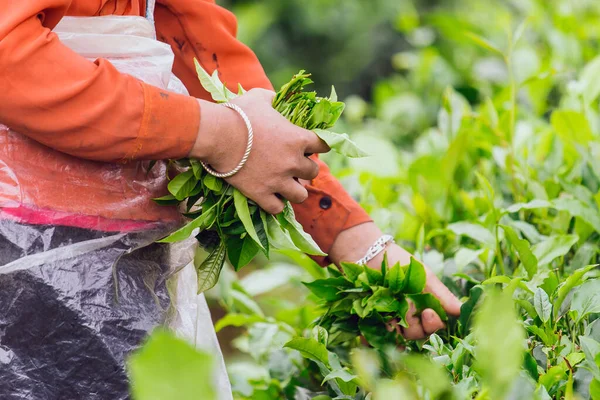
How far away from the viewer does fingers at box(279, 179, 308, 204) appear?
1350 mm

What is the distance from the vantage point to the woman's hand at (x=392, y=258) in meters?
1.60

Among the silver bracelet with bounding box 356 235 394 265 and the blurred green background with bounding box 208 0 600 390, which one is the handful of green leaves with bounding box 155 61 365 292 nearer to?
the silver bracelet with bounding box 356 235 394 265

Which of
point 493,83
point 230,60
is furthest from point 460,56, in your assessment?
point 230,60

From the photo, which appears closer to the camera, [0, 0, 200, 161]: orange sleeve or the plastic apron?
[0, 0, 200, 161]: orange sleeve

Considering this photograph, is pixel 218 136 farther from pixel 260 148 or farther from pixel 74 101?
pixel 74 101

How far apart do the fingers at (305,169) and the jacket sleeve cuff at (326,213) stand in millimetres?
245

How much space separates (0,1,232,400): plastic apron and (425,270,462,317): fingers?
1.93 feet

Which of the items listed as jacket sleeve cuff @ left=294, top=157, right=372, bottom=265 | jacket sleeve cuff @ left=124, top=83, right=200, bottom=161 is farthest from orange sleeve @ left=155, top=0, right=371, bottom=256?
jacket sleeve cuff @ left=124, top=83, right=200, bottom=161

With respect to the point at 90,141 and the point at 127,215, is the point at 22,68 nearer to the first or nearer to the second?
the point at 90,141

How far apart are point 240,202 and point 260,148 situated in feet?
0.35

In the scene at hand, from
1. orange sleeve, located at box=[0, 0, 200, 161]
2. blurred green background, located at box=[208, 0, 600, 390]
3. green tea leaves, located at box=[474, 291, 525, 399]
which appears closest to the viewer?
green tea leaves, located at box=[474, 291, 525, 399]

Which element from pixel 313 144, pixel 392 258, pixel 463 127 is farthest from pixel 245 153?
A: pixel 463 127

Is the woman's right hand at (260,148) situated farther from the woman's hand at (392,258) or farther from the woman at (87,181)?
the woman's hand at (392,258)

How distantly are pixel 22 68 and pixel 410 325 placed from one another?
91 centimetres
